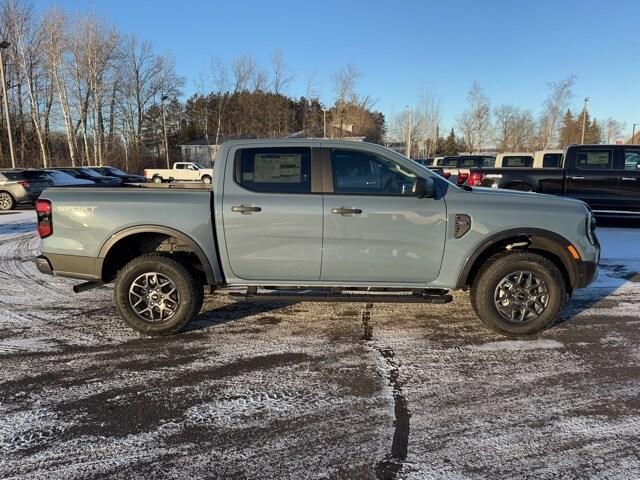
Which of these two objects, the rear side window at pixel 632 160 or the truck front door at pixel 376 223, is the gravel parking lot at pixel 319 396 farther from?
the rear side window at pixel 632 160

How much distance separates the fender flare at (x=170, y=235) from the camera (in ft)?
14.9

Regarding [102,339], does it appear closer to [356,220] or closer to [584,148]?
[356,220]

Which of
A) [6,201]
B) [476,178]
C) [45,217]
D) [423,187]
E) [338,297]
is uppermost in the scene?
[476,178]

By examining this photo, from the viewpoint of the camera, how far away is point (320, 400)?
3434 millimetres

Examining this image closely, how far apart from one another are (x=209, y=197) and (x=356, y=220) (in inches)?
58.3

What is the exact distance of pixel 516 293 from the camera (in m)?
4.68

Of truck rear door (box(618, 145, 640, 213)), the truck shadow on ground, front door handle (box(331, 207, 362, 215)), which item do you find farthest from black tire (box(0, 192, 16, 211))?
truck rear door (box(618, 145, 640, 213))

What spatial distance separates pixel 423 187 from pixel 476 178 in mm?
9354

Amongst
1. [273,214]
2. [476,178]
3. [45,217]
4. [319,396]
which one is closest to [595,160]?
[476,178]

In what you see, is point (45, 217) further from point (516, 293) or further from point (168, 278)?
point (516, 293)

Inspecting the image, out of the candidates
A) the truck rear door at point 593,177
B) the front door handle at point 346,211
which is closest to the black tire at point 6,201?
the front door handle at point 346,211

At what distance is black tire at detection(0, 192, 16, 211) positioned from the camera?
54.1 feet

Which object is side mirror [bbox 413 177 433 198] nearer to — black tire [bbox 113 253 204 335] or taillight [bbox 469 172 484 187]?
black tire [bbox 113 253 204 335]

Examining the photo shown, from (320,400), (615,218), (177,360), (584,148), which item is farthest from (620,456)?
(615,218)
